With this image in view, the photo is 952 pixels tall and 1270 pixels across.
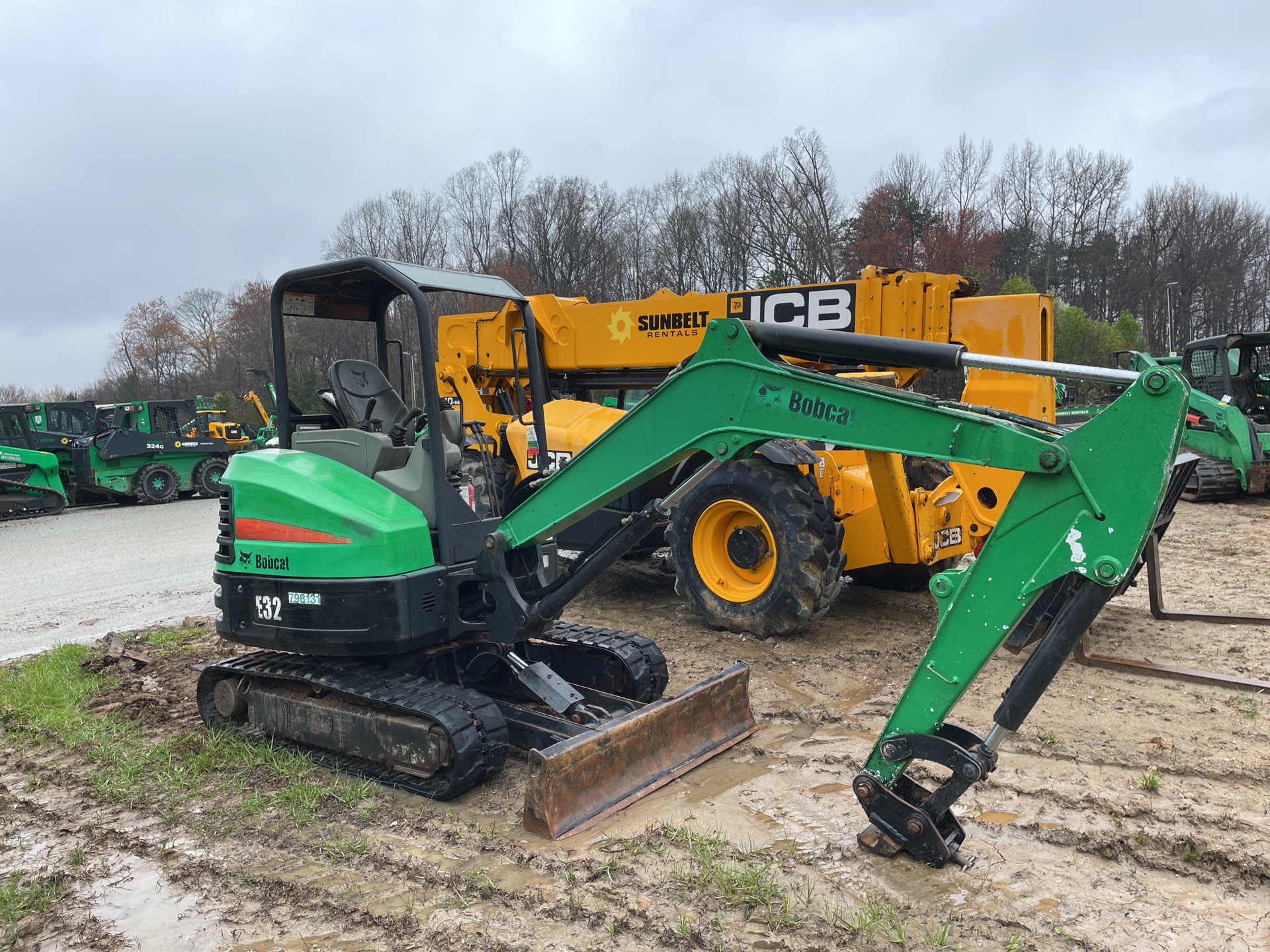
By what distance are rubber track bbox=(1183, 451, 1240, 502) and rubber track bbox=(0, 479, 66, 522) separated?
69.5ft

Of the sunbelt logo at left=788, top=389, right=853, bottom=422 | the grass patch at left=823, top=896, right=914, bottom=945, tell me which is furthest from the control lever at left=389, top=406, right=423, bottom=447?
the grass patch at left=823, top=896, right=914, bottom=945

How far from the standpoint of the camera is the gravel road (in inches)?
332

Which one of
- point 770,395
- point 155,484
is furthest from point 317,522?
point 155,484

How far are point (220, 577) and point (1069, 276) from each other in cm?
4772

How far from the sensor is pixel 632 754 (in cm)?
425

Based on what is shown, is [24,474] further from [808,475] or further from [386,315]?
[808,475]

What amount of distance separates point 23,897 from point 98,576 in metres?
8.49

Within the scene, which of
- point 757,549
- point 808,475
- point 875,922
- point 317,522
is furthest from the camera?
point 757,549

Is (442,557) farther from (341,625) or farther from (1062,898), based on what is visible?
(1062,898)

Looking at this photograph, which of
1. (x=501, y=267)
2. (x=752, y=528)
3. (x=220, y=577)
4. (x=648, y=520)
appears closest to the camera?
(x=648, y=520)

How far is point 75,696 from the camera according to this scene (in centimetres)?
599

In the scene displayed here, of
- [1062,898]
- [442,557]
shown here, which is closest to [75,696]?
[442,557]

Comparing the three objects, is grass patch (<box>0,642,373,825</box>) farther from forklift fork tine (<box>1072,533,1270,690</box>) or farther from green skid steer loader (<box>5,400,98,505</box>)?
green skid steer loader (<box>5,400,98,505</box>)

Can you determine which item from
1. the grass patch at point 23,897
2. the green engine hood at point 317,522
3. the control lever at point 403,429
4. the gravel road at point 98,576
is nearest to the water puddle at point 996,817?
the green engine hood at point 317,522
